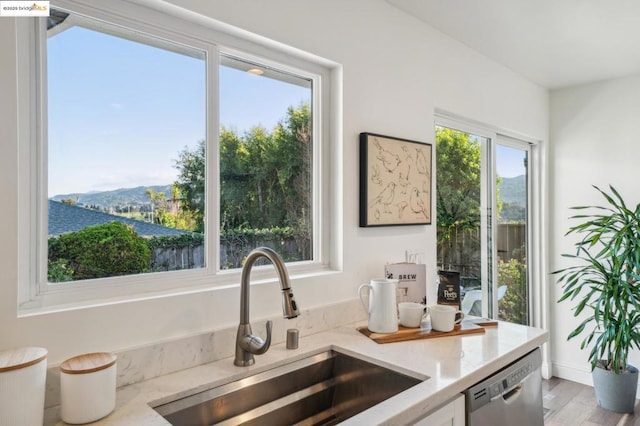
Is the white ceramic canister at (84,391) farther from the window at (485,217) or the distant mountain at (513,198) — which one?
the distant mountain at (513,198)

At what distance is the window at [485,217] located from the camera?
8.87 ft

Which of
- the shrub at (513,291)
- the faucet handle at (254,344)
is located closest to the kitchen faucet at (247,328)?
the faucet handle at (254,344)

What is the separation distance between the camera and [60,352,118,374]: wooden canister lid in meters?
0.98

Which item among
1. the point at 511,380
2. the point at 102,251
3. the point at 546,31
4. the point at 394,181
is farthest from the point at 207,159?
the point at 546,31

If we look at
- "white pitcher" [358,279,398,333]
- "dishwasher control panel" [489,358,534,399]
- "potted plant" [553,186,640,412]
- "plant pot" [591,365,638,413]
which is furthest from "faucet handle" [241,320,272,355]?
"plant pot" [591,365,638,413]

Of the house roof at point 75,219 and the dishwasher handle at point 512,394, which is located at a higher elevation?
the house roof at point 75,219

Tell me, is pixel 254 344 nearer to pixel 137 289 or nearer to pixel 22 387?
pixel 137 289

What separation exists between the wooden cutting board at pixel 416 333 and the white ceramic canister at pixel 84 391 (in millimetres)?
968

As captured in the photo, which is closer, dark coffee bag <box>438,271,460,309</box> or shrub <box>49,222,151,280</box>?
shrub <box>49,222,151,280</box>

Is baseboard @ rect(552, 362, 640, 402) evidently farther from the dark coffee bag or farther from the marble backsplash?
the marble backsplash

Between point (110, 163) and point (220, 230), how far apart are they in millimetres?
456

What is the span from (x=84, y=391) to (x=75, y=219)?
0.53m

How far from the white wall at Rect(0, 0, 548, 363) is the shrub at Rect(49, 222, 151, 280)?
14 cm

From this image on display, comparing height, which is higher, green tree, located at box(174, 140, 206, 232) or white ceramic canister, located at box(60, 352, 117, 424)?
green tree, located at box(174, 140, 206, 232)
